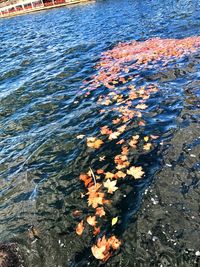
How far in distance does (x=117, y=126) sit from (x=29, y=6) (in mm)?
62436

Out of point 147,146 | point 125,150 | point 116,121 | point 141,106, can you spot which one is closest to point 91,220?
point 125,150

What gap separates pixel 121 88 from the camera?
1159 centimetres

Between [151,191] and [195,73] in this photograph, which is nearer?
[151,191]

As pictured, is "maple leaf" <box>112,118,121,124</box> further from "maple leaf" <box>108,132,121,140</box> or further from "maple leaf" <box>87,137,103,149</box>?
"maple leaf" <box>87,137,103,149</box>

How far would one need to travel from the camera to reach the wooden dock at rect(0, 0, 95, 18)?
190 feet

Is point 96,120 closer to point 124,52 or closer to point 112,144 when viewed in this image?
point 112,144

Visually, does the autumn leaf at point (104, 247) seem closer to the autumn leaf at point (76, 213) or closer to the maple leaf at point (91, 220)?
the maple leaf at point (91, 220)

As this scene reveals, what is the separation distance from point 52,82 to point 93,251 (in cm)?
1020

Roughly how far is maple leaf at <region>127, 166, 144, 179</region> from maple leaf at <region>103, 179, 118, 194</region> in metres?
0.48

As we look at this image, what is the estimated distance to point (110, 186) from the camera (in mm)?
6574

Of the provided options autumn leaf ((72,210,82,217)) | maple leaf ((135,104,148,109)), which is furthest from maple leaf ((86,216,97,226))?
maple leaf ((135,104,148,109))

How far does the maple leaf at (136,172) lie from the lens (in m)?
6.75

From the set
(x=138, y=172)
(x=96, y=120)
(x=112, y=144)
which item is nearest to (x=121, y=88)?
(x=96, y=120)

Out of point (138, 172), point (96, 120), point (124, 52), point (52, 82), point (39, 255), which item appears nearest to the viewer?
point (39, 255)
